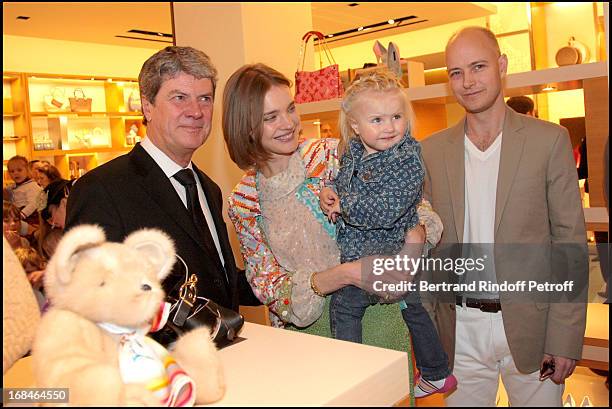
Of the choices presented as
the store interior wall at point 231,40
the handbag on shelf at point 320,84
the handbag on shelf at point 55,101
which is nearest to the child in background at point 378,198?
the handbag on shelf at point 320,84

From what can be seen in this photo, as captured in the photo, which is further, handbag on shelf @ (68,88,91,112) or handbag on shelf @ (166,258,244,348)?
handbag on shelf @ (68,88,91,112)

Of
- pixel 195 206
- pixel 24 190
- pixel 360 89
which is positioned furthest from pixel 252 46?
pixel 24 190

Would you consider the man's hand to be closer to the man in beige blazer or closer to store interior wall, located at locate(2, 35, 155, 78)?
the man in beige blazer

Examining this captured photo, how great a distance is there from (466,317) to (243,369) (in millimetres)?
1317

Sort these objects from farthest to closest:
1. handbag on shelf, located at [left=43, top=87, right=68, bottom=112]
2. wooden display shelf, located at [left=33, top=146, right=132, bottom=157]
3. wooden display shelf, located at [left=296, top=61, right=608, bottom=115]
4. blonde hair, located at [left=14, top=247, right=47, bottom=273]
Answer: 1. handbag on shelf, located at [left=43, top=87, right=68, bottom=112]
2. wooden display shelf, located at [left=33, top=146, right=132, bottom=157]
3. blonde hair, located at [left=14, top=247, right=47, bottom=273]
4. wooden display shelf, located at [left=296, top=61, right=608, bottom=115]

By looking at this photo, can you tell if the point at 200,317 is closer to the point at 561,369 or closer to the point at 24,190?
the point at 561,369

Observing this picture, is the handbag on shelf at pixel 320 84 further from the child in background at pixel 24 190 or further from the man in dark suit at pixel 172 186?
the child in background at pixel 24 190

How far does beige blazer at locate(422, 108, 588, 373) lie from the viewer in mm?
1979

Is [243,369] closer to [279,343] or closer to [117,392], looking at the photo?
[279,343]

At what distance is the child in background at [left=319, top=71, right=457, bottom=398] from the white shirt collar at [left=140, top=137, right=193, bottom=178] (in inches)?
18.8

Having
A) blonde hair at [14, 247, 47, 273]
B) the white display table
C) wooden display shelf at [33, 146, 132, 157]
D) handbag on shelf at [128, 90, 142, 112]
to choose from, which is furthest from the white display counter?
handbag on shelf at [128, 90, 142, 112]

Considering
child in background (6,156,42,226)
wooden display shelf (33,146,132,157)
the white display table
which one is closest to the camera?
the white display table

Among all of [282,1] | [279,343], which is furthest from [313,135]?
[279,343]

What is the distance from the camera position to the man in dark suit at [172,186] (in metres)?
1.63
